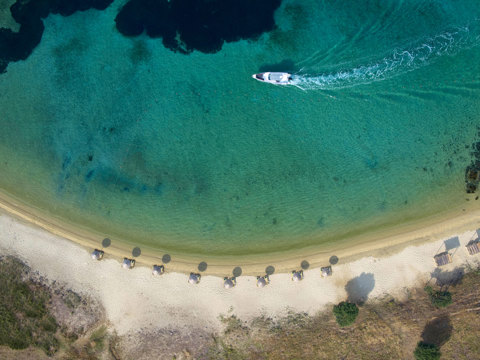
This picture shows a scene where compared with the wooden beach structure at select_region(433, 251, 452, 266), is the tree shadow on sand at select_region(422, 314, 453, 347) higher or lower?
lower

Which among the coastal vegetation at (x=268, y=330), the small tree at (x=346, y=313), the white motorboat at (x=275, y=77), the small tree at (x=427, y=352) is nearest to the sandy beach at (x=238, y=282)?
the coastal vegetation at (x=268, y=330)

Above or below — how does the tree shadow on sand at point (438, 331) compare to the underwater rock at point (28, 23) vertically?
below

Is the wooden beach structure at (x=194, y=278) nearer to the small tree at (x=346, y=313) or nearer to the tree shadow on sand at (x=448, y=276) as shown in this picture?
the small tree at (x=346, y=313)

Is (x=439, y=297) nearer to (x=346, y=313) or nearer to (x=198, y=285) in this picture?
(x=346, y=313)

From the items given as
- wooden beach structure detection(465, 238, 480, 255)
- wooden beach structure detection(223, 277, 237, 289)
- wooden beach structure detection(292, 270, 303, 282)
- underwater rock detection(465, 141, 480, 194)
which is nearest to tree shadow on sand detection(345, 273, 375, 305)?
wooden beach structure detection(292, 270, 303, 282)

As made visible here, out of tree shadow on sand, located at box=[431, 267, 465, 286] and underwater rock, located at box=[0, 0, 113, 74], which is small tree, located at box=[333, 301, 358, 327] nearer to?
tree shadow on sand, located at box=[431, 267, 465, 286]

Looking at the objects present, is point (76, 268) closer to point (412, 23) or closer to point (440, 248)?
point (440, 248)

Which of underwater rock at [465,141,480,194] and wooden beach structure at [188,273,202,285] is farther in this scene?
underwater rock at [465,141,480,194]
